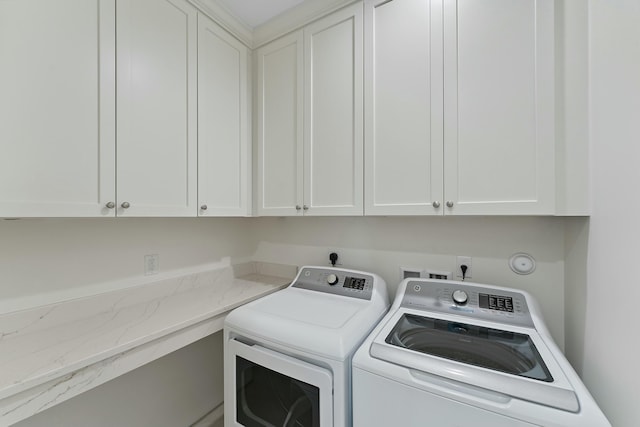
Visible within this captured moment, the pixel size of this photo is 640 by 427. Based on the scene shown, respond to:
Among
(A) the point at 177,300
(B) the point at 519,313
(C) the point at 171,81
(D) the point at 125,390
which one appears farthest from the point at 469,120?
(D) the point at 125,390

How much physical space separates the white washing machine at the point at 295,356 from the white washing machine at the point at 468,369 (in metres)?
0.08

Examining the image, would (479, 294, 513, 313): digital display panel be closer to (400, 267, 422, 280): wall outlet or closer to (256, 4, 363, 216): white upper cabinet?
(400, 267, 422, 280): wall outlet

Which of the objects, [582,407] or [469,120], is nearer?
[582,407]

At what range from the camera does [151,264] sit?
151 cm

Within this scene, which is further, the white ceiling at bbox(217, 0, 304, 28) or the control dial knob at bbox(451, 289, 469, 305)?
the white ceiling at bbox(217, 0, 304, 28)

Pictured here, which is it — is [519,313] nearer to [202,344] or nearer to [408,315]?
[408,315]

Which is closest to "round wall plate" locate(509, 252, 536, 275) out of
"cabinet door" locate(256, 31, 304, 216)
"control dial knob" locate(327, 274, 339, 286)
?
"control dial knob" locate(327, 274, 339, 286)

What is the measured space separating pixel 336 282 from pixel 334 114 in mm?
1013

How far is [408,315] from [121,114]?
1597mm

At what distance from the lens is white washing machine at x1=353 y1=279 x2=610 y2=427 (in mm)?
677

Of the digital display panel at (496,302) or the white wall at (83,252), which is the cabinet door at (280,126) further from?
the digital display panel at (496,302)

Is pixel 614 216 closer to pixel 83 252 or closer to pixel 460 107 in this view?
pixel 460 107

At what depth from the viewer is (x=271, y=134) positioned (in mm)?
1730

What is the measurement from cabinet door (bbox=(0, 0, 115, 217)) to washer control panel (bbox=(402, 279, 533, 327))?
4.90 feet
